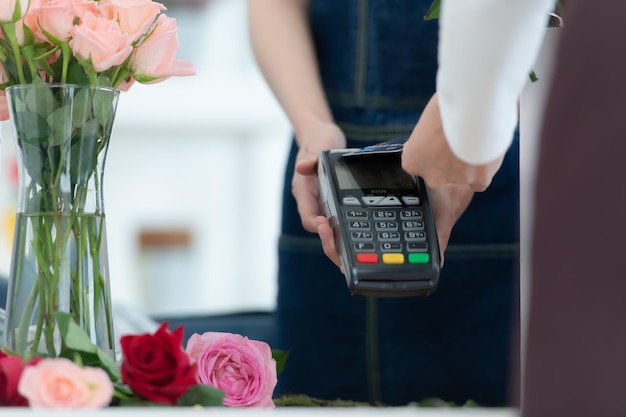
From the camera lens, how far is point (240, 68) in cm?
372

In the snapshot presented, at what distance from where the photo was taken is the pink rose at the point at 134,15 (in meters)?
0.58

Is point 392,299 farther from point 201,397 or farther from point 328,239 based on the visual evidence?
point 201,397

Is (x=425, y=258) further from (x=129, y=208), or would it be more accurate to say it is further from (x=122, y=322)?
(x=129, y=208)

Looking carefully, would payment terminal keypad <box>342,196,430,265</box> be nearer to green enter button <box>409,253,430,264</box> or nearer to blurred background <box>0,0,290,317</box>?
green enter button <box>409,253,430,264</box>

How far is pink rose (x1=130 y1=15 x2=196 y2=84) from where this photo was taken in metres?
0.60

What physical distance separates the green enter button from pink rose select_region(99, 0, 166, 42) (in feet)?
0.73

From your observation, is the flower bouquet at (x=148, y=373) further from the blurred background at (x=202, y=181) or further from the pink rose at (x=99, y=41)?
the blurred background at (x=202, y=181)

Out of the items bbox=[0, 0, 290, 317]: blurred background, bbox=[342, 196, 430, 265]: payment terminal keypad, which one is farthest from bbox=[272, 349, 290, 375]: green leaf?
bbox=[0, 0, 290, 317]: blurred background

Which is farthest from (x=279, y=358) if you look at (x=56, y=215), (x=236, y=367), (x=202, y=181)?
(x=202, y=181)

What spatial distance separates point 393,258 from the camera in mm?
566

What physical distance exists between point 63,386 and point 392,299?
0.58m

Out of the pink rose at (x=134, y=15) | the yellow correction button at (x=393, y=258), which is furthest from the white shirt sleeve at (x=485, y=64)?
the pink rose at (x=134, y=15)

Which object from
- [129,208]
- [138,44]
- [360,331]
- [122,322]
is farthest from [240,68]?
[138,44]

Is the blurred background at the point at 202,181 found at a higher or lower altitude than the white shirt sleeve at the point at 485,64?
lower
